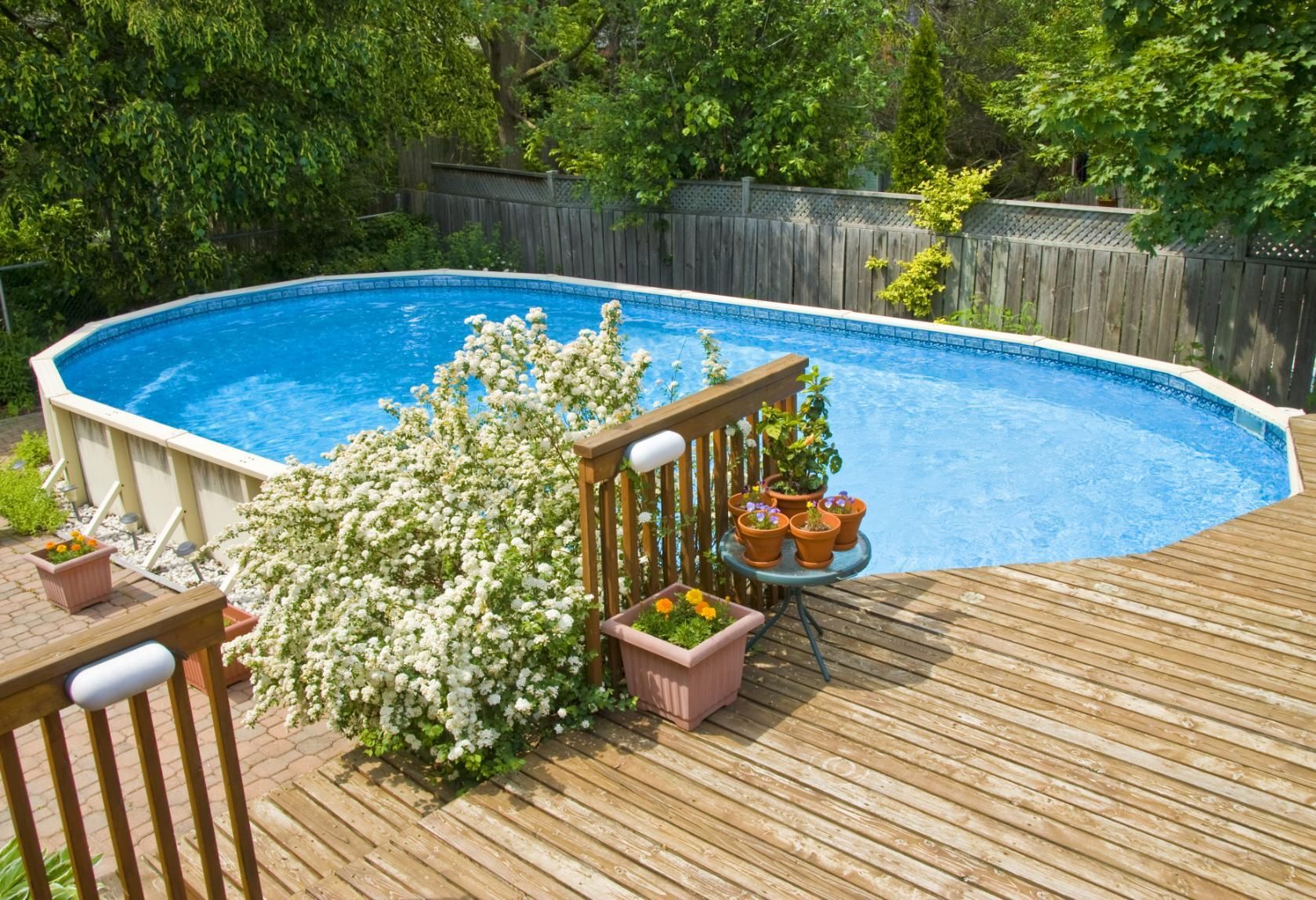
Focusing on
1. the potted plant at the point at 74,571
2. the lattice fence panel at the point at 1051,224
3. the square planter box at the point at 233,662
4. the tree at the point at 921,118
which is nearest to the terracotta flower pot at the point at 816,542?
the square planter box at the point at 233,662

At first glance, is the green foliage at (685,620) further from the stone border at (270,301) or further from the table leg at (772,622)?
the stone border at (270,301)

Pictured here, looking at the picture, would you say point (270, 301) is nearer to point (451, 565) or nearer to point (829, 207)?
point (829, 207)

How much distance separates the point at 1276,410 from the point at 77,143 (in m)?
11.2

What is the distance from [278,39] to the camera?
39.4 ft

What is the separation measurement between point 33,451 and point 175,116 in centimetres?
455

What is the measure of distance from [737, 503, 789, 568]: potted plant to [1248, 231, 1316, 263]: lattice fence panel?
246 inches

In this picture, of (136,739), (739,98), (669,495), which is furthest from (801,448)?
(739,98)

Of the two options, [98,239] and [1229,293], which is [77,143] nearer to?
[98,239]

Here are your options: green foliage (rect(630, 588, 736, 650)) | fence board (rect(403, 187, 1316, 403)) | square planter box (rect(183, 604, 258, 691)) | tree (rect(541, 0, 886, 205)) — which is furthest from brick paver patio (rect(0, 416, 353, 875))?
tree (rect(541, 0, 886, 205))

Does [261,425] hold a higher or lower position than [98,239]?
lower

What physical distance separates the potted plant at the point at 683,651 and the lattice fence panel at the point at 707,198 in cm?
953

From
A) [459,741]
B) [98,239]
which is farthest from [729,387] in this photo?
[98,239]

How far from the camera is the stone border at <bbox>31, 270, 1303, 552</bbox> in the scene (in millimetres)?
6844

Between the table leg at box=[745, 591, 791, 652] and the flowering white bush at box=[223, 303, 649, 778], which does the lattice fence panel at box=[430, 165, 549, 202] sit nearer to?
the flowering white bush at box=[223, 303, 649, 778]
